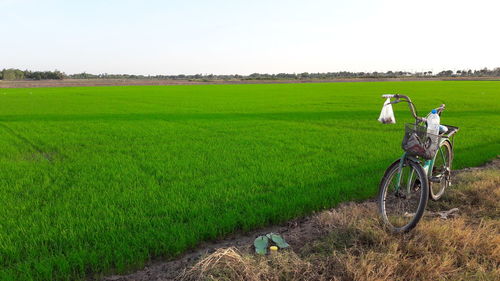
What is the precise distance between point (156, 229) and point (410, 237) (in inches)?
116

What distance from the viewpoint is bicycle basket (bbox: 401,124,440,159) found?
331 cm

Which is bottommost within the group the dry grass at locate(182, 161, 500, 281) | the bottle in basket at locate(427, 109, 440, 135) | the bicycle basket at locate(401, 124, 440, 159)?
the dry grass at locate(182, 161, 500, 281)

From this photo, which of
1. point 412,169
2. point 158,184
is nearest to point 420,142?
point 412,169

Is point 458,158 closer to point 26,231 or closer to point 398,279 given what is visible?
point 398,279

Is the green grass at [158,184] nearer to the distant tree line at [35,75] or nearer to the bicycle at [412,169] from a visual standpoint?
the bicycle at [412,169]

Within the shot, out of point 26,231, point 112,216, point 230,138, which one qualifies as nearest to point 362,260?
point 112,216

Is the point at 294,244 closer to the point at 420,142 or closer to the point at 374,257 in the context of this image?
the point at 374,257

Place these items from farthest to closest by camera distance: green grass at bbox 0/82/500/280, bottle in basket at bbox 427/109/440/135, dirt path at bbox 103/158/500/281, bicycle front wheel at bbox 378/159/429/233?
green grass at bbox 0/82/500/280 < bottle in basket at bbox 427/109/440/135 < bicycle front wheel at bbox 378/159/429/233 < dirt path at bbox 103/158/500/281

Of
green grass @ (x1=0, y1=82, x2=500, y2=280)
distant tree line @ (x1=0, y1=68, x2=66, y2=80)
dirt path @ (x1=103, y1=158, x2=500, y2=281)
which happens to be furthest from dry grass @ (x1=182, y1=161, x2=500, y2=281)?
distant tree line @ (x1=0, y1=68, x2=66, y2=80)

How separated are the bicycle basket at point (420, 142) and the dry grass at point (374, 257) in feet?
2.54

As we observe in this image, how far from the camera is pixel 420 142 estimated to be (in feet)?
11.0

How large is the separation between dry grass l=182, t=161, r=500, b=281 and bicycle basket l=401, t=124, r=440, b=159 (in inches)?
30.5

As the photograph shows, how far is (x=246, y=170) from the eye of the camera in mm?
6730

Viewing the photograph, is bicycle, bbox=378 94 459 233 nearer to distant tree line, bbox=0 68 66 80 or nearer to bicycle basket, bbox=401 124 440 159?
bicycle basket, bbox=401 124 440 159
